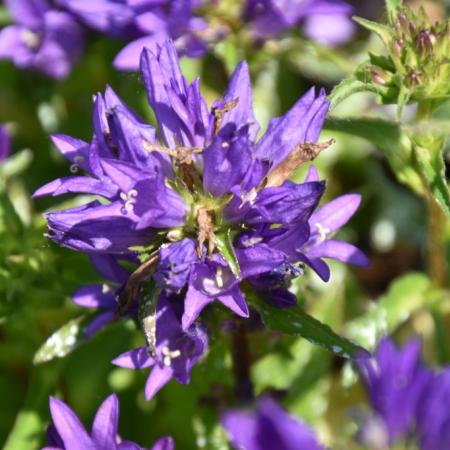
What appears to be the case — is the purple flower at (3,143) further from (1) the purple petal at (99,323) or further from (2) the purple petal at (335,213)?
(2) the purple petal at (335,213)

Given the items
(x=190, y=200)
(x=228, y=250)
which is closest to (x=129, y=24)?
(x=190, y=200)

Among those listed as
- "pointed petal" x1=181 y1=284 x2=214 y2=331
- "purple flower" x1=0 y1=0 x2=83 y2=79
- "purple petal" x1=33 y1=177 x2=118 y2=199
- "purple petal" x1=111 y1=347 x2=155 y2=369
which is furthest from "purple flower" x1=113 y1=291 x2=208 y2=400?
"purple flower" x1=0 y1=0 x2=83 y2=79

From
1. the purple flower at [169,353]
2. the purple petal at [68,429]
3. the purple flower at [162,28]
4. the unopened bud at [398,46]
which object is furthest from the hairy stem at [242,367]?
the purple flower at [162,28]

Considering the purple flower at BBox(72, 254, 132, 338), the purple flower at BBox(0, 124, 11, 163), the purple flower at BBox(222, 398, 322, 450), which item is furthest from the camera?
the purple flower at BBox(0, 124, 11, 163)

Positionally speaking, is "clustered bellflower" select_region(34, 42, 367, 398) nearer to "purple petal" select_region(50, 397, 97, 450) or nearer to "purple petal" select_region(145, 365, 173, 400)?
"purple petal" select_region(145, 365, 173, 400)

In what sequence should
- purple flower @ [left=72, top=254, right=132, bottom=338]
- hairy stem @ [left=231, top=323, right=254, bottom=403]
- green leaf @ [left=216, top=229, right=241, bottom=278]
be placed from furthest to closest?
1. hairy stem @ [left=231, top=323, right=254, bottom=403]
2. purple flower @ [left=72, top=254, right=132, bottom=338]
3. green leaf @ [left=216, top=229, right=241, bottom=278]

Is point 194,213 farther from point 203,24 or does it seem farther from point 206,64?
point 206,64

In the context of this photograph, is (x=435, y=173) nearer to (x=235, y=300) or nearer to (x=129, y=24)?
(x=235, y=300)
